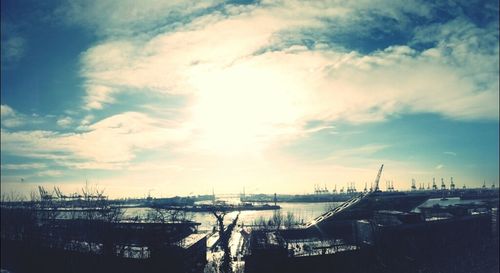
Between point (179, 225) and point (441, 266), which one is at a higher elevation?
point (179, 225)

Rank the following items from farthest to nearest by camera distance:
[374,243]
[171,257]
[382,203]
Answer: [382,203] → [374,243] → [171,257]

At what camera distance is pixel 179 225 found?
2158 inches

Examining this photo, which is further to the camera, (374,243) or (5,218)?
(5,218)

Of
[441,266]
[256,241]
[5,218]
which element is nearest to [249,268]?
[256,241]

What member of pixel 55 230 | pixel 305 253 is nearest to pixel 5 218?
pixel 55 230

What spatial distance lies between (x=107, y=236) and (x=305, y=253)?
26720 millimetres

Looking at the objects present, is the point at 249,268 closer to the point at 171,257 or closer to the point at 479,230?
the point at 171,257

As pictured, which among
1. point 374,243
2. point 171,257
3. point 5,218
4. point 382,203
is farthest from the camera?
point 382,203

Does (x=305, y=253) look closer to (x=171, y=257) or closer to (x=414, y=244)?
(x=171, y=257)

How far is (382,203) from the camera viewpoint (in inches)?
3927

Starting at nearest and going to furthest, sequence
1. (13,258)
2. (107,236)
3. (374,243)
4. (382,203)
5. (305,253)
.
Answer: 1. (107,236)
2. (305,253)
3. (374,243)
4. (13,258)
5. (382,203)

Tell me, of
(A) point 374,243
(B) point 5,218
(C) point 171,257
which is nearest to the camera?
(C) point 171,257

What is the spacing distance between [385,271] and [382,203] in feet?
211

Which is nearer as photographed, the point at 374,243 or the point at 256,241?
the point at 256,241
